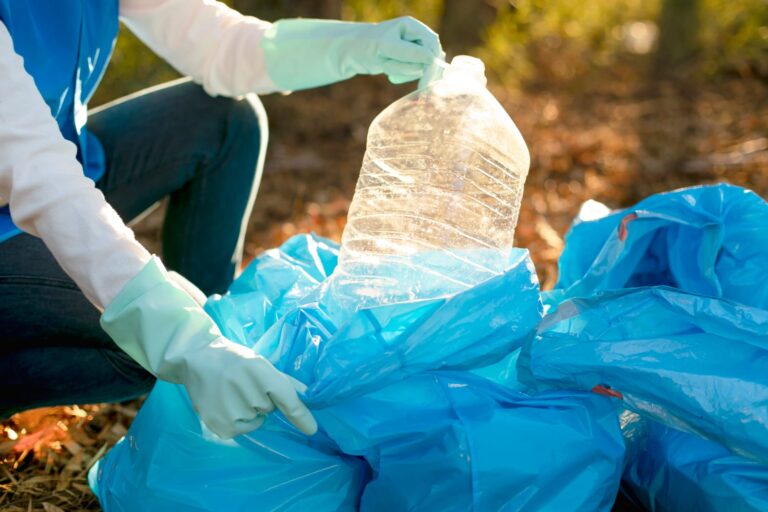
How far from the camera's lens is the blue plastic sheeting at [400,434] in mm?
1410

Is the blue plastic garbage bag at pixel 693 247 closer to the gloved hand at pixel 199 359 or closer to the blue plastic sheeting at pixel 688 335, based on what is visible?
the blue plastic sheeting at pixel 688 335

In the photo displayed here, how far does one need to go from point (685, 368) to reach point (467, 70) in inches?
28.1

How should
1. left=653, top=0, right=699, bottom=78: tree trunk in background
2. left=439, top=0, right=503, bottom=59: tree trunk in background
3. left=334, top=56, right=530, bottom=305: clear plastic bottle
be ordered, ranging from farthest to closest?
left=653, top=0, right=699, bottom=78: tree trunk in background
left=439, top=0, right=503, bottom=59: tree trunk in background
left=334, top=56, right=530, bottom=305: clear plastic bottle

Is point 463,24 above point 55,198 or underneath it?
above

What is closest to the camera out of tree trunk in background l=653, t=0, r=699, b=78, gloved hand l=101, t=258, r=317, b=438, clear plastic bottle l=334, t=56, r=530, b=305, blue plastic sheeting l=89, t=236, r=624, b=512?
gloved hand l=101, t=258, r=317, b=438

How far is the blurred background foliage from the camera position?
469 centimetres

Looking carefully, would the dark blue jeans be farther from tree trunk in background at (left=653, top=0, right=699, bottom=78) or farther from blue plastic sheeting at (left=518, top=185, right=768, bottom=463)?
tree trunk in background at (left=653, top=0, right=699, bottom=78)

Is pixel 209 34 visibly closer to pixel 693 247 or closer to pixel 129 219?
pixel 129 219

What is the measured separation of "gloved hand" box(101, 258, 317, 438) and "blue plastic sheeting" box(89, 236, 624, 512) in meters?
→ 0.12

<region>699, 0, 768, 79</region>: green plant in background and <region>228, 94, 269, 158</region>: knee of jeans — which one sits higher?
<region>699, 0, 768, 79</region>: green plant in background

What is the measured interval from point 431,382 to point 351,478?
220 millimetres

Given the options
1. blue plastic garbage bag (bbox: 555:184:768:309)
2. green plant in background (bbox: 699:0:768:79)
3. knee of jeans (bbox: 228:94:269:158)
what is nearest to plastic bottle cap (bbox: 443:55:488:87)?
blue plastic garbage bag (bbox: 555:184:768:309)

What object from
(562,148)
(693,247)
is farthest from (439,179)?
(562,148)

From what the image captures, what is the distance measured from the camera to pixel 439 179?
2.19 m
